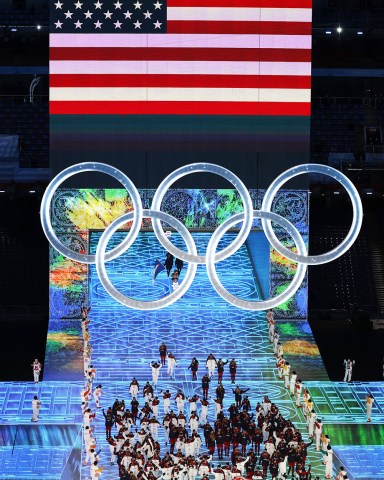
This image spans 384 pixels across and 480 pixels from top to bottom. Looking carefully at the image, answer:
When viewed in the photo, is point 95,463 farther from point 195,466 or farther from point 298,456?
point 298,456

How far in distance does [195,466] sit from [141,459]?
163 cm

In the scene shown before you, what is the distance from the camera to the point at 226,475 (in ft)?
159

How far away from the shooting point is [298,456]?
163 ft

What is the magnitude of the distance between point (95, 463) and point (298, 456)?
610 cm

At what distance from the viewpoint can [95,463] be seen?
49.5 meters

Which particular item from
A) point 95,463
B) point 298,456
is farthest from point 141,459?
point 298,456

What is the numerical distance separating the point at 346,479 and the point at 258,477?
2709 millimetres

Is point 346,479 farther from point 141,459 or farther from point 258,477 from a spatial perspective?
point 141,459

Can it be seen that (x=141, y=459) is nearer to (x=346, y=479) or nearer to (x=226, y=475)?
(x=226, y=475)

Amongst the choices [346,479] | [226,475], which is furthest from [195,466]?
[346,479]

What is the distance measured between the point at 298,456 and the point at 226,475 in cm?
255

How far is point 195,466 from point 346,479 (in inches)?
180

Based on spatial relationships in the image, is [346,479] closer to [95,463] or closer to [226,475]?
[226,475]

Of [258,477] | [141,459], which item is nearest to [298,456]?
[258,477]
